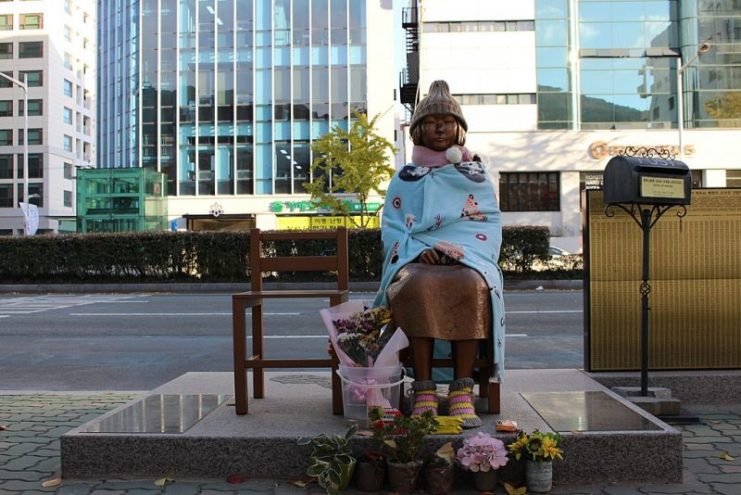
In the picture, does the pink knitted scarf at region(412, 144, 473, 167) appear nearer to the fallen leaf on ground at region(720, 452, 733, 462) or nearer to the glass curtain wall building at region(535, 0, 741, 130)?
the fallen leaf on ground at region(720, 452, 733, 462)

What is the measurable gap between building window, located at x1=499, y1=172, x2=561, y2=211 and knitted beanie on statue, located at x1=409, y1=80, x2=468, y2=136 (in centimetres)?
3468

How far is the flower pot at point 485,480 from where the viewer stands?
325 cm

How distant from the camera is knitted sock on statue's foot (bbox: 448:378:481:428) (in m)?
3.64

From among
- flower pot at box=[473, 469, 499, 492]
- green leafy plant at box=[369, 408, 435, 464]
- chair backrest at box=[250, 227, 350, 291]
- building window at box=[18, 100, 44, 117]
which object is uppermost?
building window at box=[18, 100, 44, 117]

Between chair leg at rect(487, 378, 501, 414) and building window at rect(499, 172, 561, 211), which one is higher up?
building window at rect(499, 172, 561, 211)

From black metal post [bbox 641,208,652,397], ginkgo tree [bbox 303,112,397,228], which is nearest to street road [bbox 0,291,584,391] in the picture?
black metal post [bbox 641,208,652,397]

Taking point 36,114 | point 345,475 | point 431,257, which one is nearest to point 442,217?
point 431,257

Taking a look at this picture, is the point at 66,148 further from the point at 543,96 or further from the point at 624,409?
the point at 624,409

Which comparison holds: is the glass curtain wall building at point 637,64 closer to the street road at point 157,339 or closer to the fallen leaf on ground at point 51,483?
the street road at point 157,339

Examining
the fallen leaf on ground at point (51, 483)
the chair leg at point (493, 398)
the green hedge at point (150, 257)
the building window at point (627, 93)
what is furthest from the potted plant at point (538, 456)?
the building window at point (627, 93)

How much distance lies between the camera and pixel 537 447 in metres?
3.27

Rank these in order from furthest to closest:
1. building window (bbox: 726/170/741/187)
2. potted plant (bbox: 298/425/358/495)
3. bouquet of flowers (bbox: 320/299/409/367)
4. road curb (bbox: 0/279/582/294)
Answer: building window (bbox: 726/170/741/187) → road curb (bbox: 0/279/582/294) → bouquet of flowers (bbox: 320/299/409/367) → potted plant (bbox: 298/425/358/495)

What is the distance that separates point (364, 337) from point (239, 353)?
76 centimetres

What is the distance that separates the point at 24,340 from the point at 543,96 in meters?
32.8
